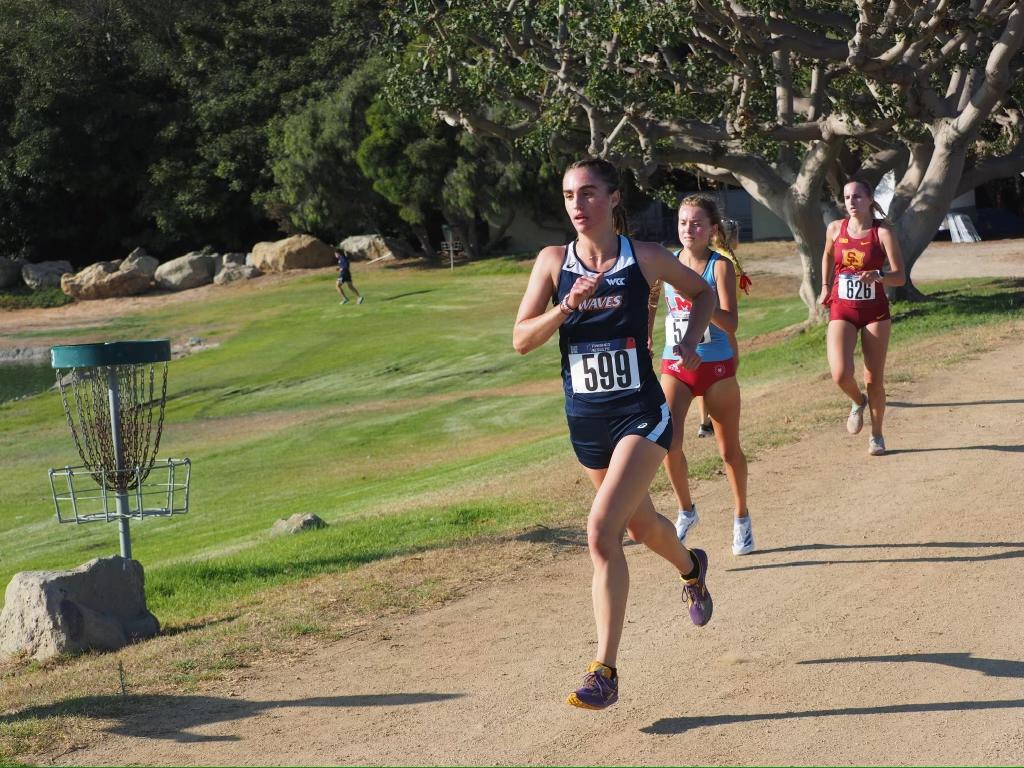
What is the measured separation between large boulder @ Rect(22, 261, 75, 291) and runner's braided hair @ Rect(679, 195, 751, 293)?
151ft

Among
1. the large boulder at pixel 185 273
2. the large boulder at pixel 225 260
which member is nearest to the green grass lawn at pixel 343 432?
the large boulder at pixel 185 273

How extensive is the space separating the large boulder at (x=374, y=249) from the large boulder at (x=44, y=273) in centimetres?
1192

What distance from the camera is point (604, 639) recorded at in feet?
16.9

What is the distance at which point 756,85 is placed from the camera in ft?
60.3

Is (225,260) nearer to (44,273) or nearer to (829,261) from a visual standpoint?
(44,273)

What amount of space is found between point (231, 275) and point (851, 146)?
29.5 m

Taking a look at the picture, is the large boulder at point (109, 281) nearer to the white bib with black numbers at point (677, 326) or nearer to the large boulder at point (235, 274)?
the large boulder at point (235, 274)

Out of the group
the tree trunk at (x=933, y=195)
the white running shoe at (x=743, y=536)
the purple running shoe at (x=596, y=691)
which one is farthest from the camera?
→ the tree trunk at (x=933, y=195)

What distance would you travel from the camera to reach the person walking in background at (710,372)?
7.40 m

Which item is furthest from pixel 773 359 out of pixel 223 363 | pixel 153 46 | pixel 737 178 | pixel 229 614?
pixel 153 46

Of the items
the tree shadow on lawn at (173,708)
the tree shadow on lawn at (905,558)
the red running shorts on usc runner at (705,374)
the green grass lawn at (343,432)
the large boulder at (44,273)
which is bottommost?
the green grass lawn at (343,432)

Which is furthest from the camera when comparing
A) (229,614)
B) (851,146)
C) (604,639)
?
(851,146)

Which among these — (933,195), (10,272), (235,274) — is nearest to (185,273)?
(235,274)

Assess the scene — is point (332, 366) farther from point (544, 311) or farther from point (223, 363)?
point (544, 311)
